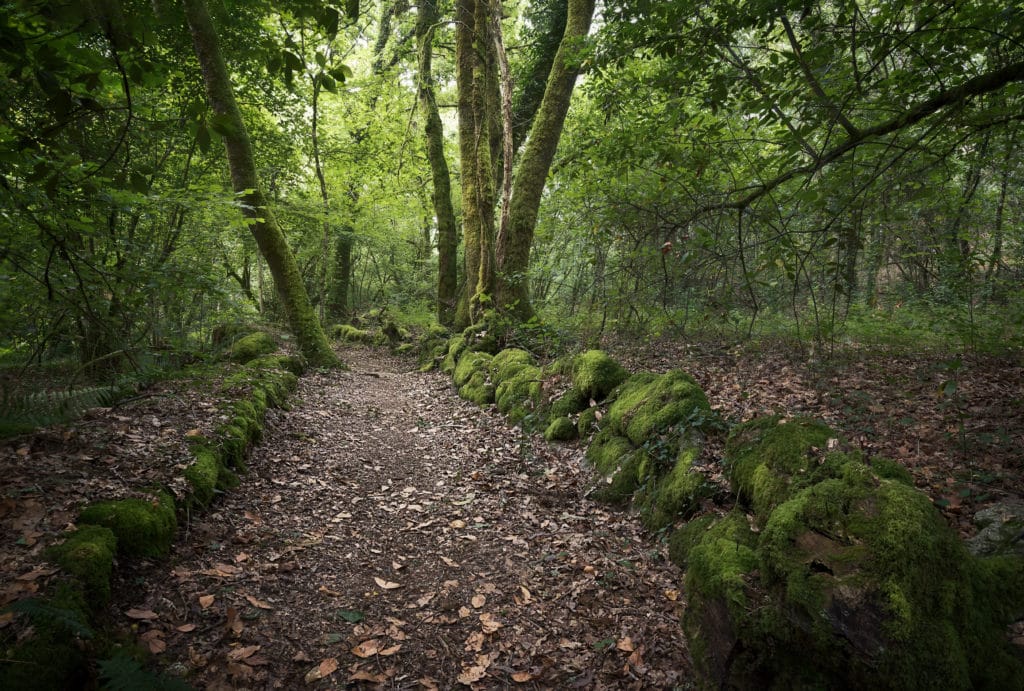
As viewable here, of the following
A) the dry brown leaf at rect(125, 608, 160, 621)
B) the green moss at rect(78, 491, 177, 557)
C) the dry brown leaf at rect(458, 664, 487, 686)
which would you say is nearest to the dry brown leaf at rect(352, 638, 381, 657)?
the dry brown leaf at rect(458, 664, 487, 686)

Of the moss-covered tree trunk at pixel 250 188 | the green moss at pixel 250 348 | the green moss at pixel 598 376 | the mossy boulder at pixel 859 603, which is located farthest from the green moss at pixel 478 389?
the mossy boulder at pixel 859 603

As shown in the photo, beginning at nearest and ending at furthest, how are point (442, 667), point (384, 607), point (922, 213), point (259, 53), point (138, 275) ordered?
point (259, 53), point (442, 667), point (384, 607), point (138, 275), point (922, 213)

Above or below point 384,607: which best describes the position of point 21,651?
above

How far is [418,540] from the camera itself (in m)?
4.38

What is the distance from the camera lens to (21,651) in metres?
2.13

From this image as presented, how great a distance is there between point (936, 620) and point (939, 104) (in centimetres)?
317

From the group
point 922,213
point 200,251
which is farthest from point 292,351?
point 922,213

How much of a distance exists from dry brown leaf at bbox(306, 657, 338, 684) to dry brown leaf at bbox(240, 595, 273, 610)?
621mm

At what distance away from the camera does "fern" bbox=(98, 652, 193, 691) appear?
208cm

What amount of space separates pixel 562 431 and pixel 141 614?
4385mm

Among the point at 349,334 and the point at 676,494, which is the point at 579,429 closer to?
the point at 676,494

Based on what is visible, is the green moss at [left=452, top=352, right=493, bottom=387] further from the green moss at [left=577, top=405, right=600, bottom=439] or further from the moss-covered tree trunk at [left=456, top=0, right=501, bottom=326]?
the green moss at [left=577, top=405, right=600, bottom=439]

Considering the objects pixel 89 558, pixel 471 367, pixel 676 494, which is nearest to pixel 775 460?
pixel 676 494

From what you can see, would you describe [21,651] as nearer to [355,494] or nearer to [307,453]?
[355,494]
